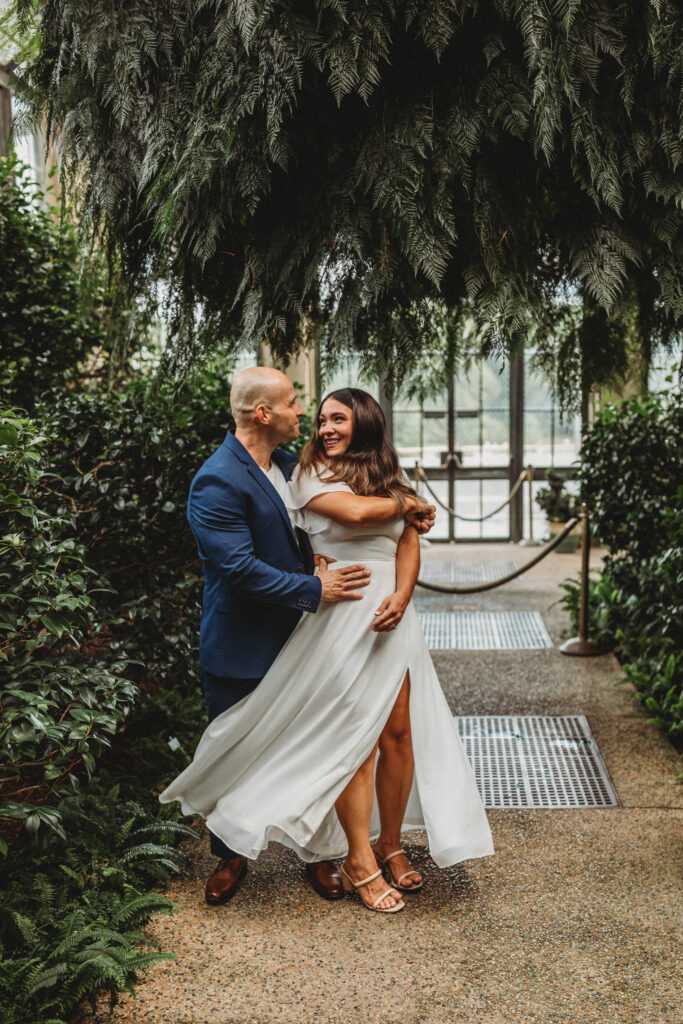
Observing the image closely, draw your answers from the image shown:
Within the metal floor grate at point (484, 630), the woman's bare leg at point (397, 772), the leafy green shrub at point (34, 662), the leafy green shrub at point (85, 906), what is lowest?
the metal floor grate at point (484, 630)

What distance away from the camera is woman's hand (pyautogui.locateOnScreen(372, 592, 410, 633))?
9.78ft

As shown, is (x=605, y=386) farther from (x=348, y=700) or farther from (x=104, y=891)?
(x=104, y=891)

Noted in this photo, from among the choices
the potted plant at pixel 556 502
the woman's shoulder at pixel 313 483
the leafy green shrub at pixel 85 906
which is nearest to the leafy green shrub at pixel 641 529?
the woman's shoulder at pixel 313 483

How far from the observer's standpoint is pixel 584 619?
6.17m

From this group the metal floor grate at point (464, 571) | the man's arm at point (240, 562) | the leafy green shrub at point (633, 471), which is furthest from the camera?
the metal floor grate at point (464, 571)

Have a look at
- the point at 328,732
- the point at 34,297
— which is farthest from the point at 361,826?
the point at 34,297

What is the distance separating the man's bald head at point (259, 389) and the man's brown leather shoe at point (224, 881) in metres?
1.52

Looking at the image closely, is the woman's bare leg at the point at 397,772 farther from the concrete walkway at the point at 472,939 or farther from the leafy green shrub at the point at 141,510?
the leafy green shrub at the point at 141,510

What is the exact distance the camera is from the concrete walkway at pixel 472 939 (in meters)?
2.46

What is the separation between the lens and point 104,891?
294cm

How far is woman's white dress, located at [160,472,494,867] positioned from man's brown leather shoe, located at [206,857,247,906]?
18 centimetres

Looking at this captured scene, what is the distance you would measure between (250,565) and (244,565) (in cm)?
2

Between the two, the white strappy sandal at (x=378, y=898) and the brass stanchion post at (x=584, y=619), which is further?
the brass stanchion post at (x=584, y=619)

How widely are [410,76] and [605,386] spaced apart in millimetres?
1989
